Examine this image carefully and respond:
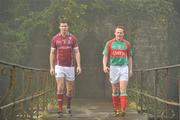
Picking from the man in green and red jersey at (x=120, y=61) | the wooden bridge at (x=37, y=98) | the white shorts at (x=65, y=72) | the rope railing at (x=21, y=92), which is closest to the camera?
the rope railing at (x=21, y=92)

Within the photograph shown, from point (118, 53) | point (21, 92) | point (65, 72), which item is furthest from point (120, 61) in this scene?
point (21, 92)

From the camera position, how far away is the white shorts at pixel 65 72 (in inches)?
296

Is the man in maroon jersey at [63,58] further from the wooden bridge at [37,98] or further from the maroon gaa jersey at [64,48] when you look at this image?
the wooden bridge at [37,98]

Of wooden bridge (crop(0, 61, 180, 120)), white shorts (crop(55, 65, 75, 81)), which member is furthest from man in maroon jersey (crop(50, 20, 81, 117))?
wooden bridge (crop(0, 61, 180, 120))

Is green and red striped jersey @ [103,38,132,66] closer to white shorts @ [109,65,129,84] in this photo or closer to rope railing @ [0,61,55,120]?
white shorts @ [109,65,129,84]

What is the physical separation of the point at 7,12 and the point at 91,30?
3.32 metres

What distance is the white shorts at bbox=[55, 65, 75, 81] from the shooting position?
752 cm

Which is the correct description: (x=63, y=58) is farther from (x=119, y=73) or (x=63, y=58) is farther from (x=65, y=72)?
(x=119, y=73)

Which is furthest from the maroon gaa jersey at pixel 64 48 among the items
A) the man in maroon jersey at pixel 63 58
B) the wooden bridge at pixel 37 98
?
the wooden bridge at pixel 37 98

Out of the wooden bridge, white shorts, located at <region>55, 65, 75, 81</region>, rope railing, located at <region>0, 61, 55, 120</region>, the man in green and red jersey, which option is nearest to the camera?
rope railing, located at <region>0, 61, 55, 120</region>

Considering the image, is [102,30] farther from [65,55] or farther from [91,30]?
[65,55]

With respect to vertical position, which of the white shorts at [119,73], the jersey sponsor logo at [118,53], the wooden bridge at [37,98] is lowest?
the wooden bridge at [37,98]

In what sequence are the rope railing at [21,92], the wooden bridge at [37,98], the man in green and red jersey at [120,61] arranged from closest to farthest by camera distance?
the rope railing at [21,92], the wooden bridge at [37,98], the man in green and red jersey at [120,61]

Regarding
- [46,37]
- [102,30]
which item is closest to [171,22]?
[102,30]
